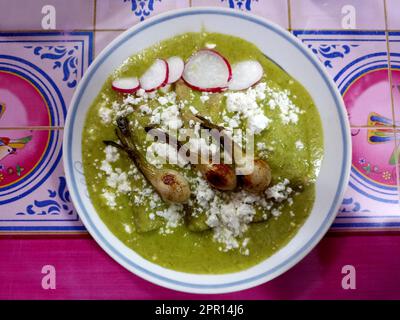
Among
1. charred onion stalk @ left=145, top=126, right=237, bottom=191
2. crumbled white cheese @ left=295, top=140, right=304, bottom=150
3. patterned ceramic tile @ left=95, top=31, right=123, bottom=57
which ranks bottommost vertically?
charred onion stalk @ left=145, top=126, right=237, bottom=191

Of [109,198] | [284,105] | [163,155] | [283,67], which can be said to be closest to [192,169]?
[163,155]

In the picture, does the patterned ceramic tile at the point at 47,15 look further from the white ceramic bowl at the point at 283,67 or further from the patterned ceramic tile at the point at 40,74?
the white ceramic bowl at the point at 283,67

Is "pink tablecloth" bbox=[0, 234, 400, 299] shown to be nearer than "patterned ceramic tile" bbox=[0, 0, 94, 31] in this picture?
Yes

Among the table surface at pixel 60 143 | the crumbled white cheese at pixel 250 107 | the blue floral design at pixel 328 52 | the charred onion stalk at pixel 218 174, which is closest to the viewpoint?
the charred onion stalk at pixel 218 174

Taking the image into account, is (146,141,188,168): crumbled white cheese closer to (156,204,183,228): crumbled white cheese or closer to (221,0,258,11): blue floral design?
(156,204,183,228): crumbled white cheese

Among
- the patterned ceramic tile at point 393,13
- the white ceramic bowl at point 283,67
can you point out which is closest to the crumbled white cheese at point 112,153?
the white ceramic bowl at point 283,67

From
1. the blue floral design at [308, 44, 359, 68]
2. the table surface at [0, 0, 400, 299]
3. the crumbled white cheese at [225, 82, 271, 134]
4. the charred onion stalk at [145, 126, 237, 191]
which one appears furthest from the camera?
the blue floral design at [308, 44, 359, 68]

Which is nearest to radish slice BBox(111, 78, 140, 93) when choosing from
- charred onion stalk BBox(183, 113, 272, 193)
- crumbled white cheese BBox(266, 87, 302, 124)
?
charred onion stalk BBox(183, 113, 272, 193)
